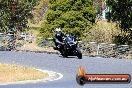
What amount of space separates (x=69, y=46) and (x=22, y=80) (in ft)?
38.5

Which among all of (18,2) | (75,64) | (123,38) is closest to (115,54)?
(123,38)

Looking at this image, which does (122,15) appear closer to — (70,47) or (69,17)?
(70,47)

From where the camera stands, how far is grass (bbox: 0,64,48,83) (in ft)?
58.8

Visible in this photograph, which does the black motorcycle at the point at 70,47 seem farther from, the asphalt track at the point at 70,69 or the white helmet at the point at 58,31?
the asphalt track at the point at 70,69

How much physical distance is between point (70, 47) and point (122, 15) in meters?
6.71

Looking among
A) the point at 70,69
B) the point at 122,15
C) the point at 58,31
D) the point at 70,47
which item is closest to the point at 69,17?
the point at 122,15

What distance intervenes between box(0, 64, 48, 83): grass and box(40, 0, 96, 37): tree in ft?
64.4

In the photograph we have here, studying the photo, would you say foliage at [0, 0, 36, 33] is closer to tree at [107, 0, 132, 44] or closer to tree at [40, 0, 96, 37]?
tree at [40, 0, 96, 37]

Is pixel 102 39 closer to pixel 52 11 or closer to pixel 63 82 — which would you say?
pixel 52 11

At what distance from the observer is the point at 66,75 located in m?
19.9

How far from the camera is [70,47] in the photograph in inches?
1140

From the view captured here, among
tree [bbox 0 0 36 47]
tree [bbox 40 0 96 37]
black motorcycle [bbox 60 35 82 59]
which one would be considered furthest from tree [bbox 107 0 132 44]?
tree [bbox 0 0 36 47]

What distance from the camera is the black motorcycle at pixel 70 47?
28734mm

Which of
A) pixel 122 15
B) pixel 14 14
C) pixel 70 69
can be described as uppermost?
pixel 122 15
